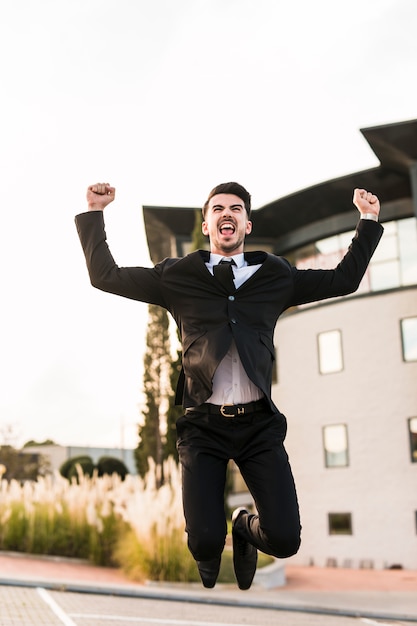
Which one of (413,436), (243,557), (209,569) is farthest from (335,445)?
(209,569)

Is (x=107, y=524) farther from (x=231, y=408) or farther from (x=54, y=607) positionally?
(x=231, y=408)

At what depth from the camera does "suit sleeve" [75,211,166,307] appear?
4152 millimetres

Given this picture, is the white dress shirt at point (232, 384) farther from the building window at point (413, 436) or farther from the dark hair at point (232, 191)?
the building window at point (413, 436)

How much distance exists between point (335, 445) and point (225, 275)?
66.7 ft

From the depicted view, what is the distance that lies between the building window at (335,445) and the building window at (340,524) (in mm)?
1452

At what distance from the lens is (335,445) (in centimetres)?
2361

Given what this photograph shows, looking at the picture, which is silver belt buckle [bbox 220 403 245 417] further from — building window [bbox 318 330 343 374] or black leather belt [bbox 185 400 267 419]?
building window [bbox 318 330 343 374]

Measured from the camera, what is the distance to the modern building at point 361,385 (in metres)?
22.1

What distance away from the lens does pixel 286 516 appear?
3916mm

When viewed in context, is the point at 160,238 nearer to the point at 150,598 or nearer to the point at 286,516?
the point at 150,598

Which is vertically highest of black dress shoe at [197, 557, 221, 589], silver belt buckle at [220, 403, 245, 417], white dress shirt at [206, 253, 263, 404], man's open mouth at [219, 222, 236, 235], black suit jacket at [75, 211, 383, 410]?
man's open mouth at [219, 222, 236, 235]

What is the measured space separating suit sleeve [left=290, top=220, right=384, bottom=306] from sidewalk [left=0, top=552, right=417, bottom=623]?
343 inches

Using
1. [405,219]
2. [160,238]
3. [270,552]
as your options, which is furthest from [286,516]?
[160,238]

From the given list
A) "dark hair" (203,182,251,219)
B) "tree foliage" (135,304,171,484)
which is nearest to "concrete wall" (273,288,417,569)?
"tree foliage" (135,304,171,484)
